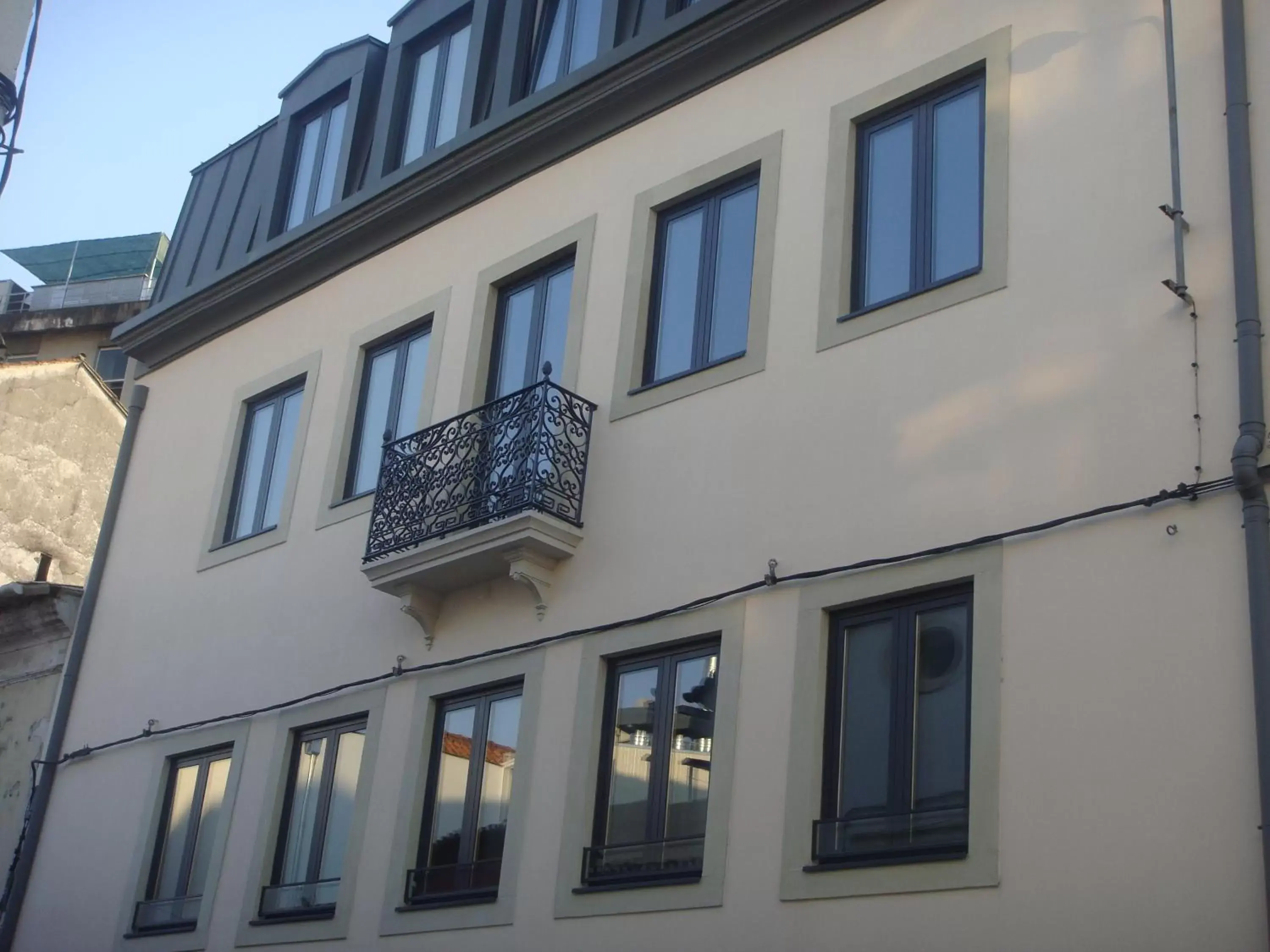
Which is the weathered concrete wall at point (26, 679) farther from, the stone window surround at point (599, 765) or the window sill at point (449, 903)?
the stone window surround at point (599, 765)

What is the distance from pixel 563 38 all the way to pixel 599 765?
738 cm

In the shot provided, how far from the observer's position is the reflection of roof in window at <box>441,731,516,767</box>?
1338 cm

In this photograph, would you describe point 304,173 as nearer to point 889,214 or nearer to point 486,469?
point 486,469

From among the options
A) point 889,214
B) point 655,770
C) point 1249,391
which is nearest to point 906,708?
point 655,770

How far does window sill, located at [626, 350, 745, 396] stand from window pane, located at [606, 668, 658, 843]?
227 cm

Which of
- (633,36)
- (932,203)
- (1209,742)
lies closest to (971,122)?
(932,203)

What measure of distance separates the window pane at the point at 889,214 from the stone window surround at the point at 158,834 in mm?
7392

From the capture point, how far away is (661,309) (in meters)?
14.0

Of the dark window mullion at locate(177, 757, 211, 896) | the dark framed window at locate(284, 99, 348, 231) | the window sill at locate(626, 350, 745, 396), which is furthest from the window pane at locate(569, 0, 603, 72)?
the dark window mullion at locate(177, 757, 211, 896)

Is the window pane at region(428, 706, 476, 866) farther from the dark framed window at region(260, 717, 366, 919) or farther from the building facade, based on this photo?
the dark framed window at region(260, 717, 366, 919)

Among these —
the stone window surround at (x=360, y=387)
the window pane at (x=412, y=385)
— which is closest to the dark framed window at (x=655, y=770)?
the stone window surround at (x=360, y=387)

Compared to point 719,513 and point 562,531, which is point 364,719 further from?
point 719,513

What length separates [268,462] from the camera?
1762cm

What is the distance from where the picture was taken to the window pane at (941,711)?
10367 millimetres
